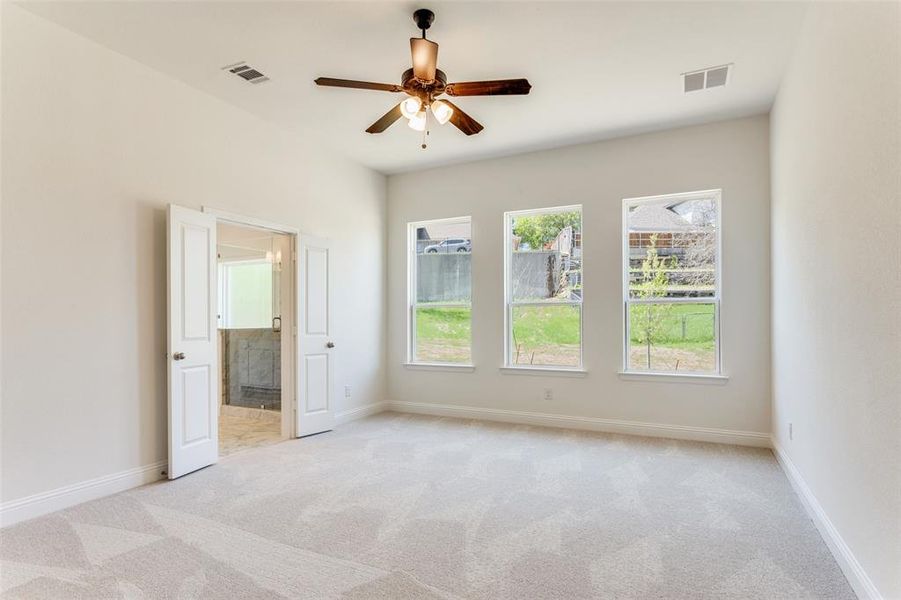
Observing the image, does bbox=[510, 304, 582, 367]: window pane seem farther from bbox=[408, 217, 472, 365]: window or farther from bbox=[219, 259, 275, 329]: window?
bbox=[219, 259, 275, 329]: window

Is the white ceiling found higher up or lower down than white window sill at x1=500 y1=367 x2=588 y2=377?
higher up

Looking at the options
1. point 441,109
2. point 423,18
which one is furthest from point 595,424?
point 423,18

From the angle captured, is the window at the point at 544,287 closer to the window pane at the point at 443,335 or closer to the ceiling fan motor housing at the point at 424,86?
the window pane at the point at 443,335

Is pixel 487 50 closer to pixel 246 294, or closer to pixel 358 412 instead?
pixel 358 412

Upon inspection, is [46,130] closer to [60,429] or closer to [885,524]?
[60,429]

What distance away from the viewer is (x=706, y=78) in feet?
12.1

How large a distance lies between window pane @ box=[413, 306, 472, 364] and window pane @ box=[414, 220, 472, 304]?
162mm

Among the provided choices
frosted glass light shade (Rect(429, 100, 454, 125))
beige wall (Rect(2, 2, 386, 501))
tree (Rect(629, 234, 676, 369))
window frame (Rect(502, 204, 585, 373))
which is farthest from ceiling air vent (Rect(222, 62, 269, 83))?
tree (Rect(629, 234, 676, 369))

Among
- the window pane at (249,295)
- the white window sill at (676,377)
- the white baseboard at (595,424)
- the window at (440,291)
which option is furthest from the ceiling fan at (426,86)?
the window pane at (249,295)

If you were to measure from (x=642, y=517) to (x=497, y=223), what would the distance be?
11.6 feet

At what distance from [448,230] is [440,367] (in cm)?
170

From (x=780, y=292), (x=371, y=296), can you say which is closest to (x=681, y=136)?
(x=780, y=292)

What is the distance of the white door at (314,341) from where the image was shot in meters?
4.82

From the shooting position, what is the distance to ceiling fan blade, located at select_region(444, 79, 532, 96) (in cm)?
274
